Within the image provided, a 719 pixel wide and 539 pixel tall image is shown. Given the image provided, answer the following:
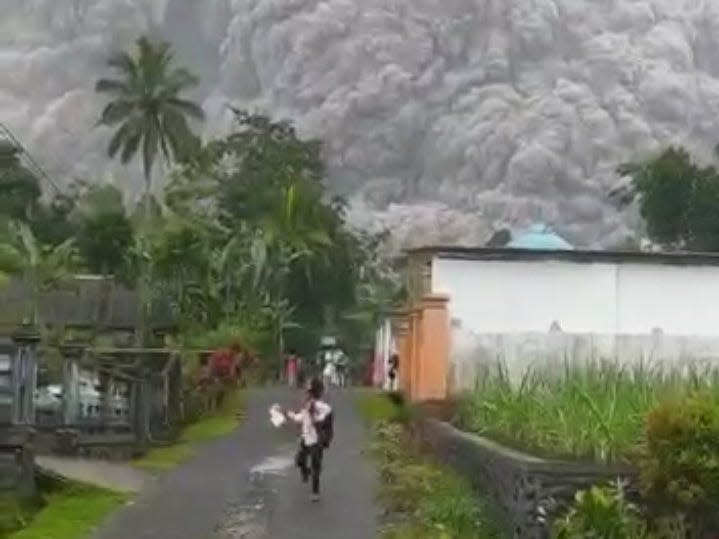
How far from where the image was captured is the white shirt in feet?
54.4

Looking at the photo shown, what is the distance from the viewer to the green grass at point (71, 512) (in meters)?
14.0

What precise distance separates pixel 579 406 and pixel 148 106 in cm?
5776

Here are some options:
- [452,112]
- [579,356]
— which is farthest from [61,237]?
[452,112]

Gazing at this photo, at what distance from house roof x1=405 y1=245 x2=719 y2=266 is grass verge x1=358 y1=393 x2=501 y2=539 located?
516cm

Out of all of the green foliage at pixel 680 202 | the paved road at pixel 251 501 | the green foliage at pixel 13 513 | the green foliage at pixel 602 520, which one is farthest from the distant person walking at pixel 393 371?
the green foliage at pixel 602 520

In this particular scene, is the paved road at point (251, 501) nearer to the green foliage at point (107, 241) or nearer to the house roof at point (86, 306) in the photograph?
the house roof at point (86, 306)

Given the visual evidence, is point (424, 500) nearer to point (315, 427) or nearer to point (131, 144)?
point (315, 427)

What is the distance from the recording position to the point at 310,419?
54.5ft

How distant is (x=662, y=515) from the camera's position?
34.9ft

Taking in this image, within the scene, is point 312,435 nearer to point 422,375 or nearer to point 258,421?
point 422,375

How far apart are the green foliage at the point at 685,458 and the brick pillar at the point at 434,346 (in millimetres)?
15485

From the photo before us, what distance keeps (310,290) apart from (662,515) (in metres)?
57.1

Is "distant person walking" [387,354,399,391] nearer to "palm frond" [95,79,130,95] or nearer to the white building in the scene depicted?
the white building

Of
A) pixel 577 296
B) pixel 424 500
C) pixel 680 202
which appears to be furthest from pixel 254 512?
pixel 680 202
